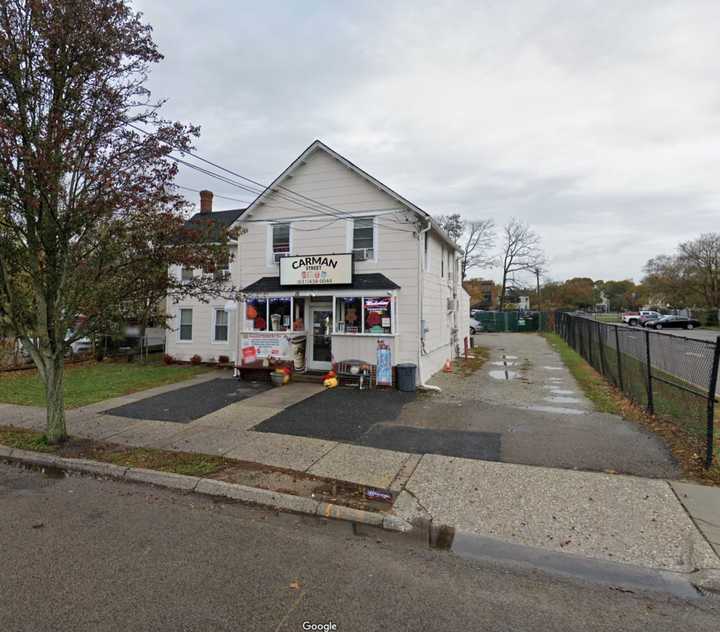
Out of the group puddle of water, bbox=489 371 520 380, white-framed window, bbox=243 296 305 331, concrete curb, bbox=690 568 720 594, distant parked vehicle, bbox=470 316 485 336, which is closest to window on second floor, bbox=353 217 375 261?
white-framed window, bbox=243 296 305 331

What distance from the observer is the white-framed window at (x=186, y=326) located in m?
17.4

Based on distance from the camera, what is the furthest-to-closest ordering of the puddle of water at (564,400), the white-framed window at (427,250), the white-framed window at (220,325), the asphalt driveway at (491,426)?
the white-framed window at (220,325)
the white-framed window at (427,250)
the puddle of water at (564,400)
the asphalt driveway at (491,426)

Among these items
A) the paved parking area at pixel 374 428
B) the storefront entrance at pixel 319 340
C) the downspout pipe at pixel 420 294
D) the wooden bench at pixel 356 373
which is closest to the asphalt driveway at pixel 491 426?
the paved parking area at pixel 374 428

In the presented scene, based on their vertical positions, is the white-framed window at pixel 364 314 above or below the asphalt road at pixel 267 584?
above

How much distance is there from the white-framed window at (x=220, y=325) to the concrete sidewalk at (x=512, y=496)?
30.2 feet

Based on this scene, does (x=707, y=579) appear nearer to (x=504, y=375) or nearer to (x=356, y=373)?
(x=356, y=373)

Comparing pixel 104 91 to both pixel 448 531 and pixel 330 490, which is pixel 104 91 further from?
pixel 448 531

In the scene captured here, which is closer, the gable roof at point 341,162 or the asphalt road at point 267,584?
the asphalt road at point 267,584

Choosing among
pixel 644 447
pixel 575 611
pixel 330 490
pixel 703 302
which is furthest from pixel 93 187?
pixel 703 302

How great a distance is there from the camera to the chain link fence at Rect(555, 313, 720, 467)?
598cm

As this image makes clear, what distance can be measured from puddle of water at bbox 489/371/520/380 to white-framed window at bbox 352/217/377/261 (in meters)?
5.72

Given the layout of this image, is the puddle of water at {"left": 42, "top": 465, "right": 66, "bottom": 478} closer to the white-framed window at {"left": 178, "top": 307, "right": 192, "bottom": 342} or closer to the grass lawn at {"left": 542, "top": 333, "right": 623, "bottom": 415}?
the grass lawn at {"left": 542, "top": 333, "right": 623, "bottom": 415}

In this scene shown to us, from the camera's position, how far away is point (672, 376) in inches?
316

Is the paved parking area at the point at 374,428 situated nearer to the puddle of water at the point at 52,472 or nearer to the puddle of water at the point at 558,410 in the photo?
the puddle of water at the point at 558,410
